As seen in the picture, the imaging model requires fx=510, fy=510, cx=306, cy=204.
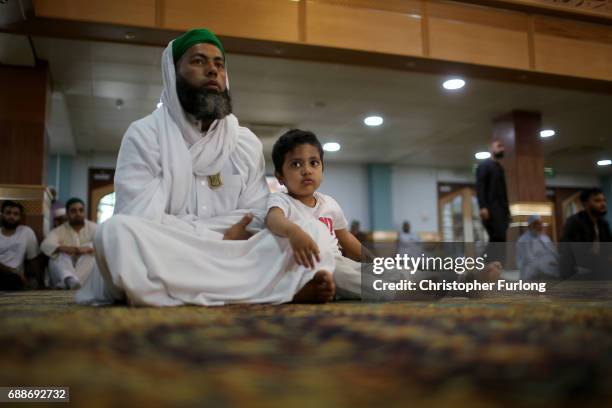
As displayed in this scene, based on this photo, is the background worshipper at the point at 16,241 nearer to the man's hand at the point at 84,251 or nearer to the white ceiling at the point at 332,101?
the man's hand at the point at 84,251

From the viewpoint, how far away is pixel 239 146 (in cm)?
255

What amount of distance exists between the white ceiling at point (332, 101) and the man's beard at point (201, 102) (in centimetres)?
383

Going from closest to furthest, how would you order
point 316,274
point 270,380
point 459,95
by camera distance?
point 270,380 → point 316,274 → point 459,95

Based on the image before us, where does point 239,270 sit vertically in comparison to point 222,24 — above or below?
below

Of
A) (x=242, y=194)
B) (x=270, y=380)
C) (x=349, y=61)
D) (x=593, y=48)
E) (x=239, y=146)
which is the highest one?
(x=593, y=48)

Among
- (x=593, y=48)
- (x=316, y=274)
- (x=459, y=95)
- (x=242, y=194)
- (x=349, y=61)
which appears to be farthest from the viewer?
(x=459, y=95)

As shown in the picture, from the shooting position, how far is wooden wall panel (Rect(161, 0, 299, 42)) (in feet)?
16.5

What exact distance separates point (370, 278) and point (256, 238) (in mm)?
540

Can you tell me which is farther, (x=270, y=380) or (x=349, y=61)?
(x=349, y=61)

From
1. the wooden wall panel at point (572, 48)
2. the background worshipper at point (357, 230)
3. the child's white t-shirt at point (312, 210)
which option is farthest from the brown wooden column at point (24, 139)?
the background worshipper at point (357, 230)

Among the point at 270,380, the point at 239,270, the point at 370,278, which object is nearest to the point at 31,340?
the point at 270,380

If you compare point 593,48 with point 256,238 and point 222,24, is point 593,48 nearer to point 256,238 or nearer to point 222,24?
point 222,24

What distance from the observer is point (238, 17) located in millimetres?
5188

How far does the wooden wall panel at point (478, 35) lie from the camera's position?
5863 millimetres
